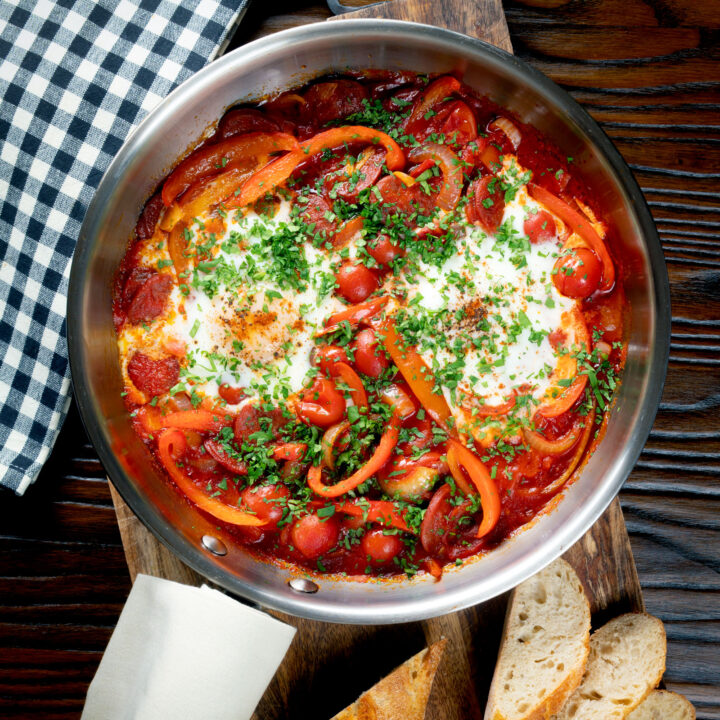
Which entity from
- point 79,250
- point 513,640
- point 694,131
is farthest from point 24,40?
point 513,640

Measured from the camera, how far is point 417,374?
3357mm

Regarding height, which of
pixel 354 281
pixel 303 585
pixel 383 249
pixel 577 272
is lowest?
pixel 303 585

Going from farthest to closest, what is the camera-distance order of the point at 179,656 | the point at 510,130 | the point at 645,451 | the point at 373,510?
the point at 645,451, the point at 510,130, the point at 373,510, the point at 179,656

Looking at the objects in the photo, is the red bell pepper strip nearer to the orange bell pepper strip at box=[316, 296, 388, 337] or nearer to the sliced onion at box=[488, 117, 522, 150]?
the sliced onion at box=[488, 117, 522, 150]

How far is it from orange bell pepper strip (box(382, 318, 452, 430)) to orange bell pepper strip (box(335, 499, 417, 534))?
49cm

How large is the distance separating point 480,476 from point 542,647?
1033mm

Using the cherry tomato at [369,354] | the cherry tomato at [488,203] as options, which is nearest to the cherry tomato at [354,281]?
the cherry tomato at [369,354]

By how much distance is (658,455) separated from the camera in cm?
400

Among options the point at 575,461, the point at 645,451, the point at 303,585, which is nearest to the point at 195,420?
the point at 303,585

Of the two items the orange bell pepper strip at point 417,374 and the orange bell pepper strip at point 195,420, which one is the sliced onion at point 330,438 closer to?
the orange bell pepper strip at point 417,374

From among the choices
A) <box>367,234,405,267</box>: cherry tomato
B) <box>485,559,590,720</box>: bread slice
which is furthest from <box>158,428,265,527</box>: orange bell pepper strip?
<box>485,559,590,720</box>: bread slice

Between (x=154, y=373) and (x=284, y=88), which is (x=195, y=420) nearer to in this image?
(x=154, y=373)

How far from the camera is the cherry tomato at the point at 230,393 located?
11.0 ft

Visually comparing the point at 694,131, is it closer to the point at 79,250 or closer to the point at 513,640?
the point at 513,640
